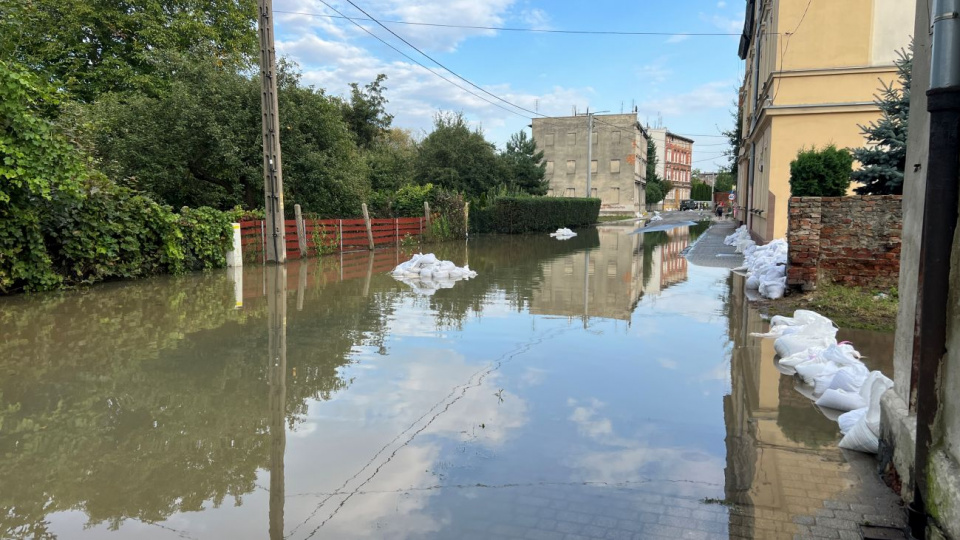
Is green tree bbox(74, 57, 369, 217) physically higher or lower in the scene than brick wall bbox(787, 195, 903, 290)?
higher

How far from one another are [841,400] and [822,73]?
1388cm

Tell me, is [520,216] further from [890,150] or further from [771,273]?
[890,150]

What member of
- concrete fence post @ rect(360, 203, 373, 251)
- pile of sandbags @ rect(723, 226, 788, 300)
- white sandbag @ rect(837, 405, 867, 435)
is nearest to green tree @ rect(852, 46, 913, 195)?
pile of sandbags @ rect(723, 226, 788, 300)

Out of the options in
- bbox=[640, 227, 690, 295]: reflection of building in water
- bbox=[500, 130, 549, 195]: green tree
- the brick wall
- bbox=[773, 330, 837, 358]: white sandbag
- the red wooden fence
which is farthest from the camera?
bbox=[500, 130, 549, 195]: green tree

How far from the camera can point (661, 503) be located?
11.9ft

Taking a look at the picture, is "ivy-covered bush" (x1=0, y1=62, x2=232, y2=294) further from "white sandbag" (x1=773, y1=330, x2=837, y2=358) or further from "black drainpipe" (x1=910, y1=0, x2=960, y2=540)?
"black drainpipe" (x1=910, y1=0, x2=960, y2=540)

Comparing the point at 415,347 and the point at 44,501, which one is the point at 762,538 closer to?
the point at 44,501

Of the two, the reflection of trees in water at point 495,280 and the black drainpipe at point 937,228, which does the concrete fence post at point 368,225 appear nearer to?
the reflection of trees in water at point 495,280

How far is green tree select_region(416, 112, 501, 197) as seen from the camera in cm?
3953

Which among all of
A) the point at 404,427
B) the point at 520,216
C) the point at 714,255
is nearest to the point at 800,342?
the point at 404,427

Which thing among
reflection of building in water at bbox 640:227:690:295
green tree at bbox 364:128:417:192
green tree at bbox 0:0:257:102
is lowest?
reflection of building in water at bbox 640:227:690:295

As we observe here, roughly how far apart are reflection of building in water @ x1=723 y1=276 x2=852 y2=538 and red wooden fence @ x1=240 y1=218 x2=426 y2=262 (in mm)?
13952

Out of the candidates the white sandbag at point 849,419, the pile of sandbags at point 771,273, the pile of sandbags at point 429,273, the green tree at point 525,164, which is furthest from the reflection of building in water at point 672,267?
the green tree at point 525,164

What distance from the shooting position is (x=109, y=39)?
1094 inches
